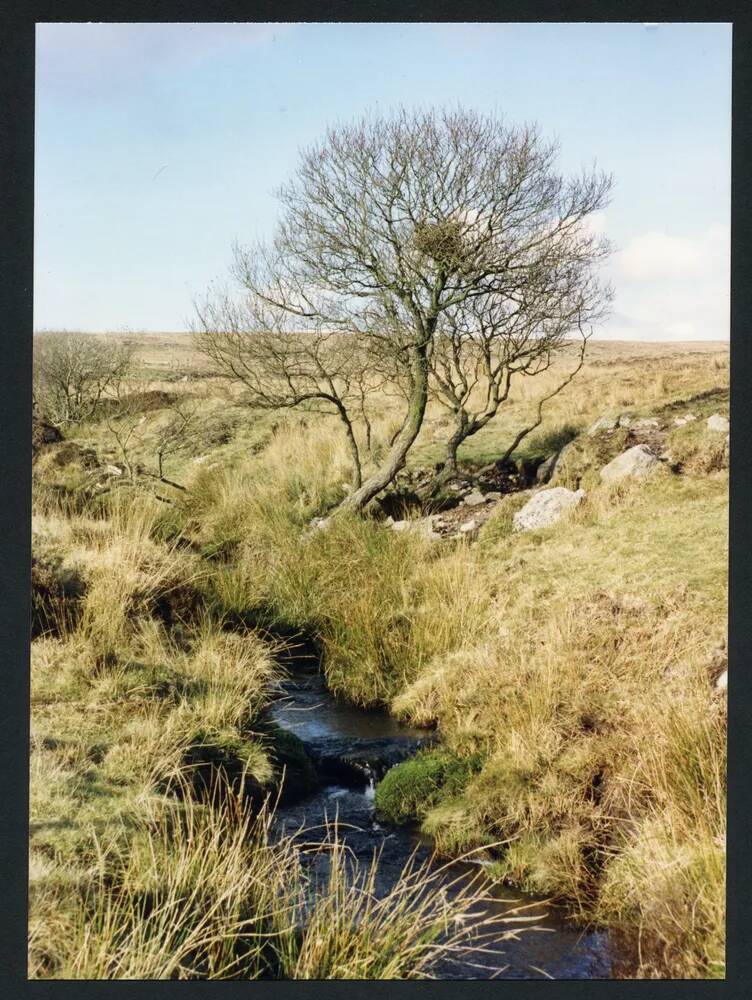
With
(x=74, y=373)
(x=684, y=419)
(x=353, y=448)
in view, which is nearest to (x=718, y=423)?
(x=684, y=419)

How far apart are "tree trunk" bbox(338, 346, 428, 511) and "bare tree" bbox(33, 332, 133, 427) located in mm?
1534

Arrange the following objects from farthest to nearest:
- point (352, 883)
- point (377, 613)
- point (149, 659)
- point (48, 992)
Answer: point (377, 613)
point (149, 659)
point (352, 883)
point (48, 992)

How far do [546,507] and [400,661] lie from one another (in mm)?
1305

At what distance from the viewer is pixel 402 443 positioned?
20.1 ft

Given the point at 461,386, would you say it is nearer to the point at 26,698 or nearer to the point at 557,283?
the point at 557,283

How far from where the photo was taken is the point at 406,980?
4195 millimetres

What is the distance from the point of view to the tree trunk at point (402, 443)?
5.96 metres

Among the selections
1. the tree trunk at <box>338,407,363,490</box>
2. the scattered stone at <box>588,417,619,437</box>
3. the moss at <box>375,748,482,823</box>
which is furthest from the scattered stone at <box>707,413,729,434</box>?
the moss at <box>375,748,482,823</box>

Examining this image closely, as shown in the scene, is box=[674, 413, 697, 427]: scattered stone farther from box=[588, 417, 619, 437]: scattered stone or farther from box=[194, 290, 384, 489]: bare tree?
box=[194, 290, 384, 489]: bare tree

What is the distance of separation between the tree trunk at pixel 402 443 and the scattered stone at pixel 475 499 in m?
0.45

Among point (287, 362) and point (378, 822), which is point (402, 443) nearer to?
point (287, 362)

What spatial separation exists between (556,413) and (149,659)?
275 centimetres

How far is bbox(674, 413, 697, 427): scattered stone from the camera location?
6.23m
